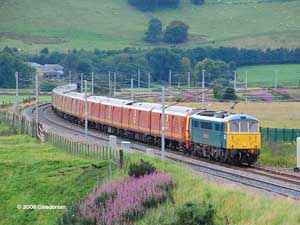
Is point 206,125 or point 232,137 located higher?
point 206,125

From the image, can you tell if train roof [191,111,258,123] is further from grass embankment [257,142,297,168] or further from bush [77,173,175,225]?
bush [77,173,175,225]

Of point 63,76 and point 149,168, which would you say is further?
point 63,76

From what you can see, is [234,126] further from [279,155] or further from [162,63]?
[162,63]

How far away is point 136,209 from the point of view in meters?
30.2

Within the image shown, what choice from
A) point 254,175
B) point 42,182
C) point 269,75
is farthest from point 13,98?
point 254,175

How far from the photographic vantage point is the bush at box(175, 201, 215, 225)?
84.7 ft

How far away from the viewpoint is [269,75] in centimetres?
15550

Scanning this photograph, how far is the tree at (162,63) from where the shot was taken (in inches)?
5689

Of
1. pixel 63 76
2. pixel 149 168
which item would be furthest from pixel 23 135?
pixel 63 76

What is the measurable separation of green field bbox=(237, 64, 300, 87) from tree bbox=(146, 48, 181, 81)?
11185 millimetres

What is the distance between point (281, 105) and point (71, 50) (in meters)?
109

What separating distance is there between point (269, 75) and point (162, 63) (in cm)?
2011

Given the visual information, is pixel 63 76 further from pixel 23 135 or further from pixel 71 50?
pixel 23 135

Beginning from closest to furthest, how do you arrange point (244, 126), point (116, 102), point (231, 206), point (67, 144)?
1. point (231, 206)
2. point (244, 126)
3. point (67, 144)
4. point (116, 102)
